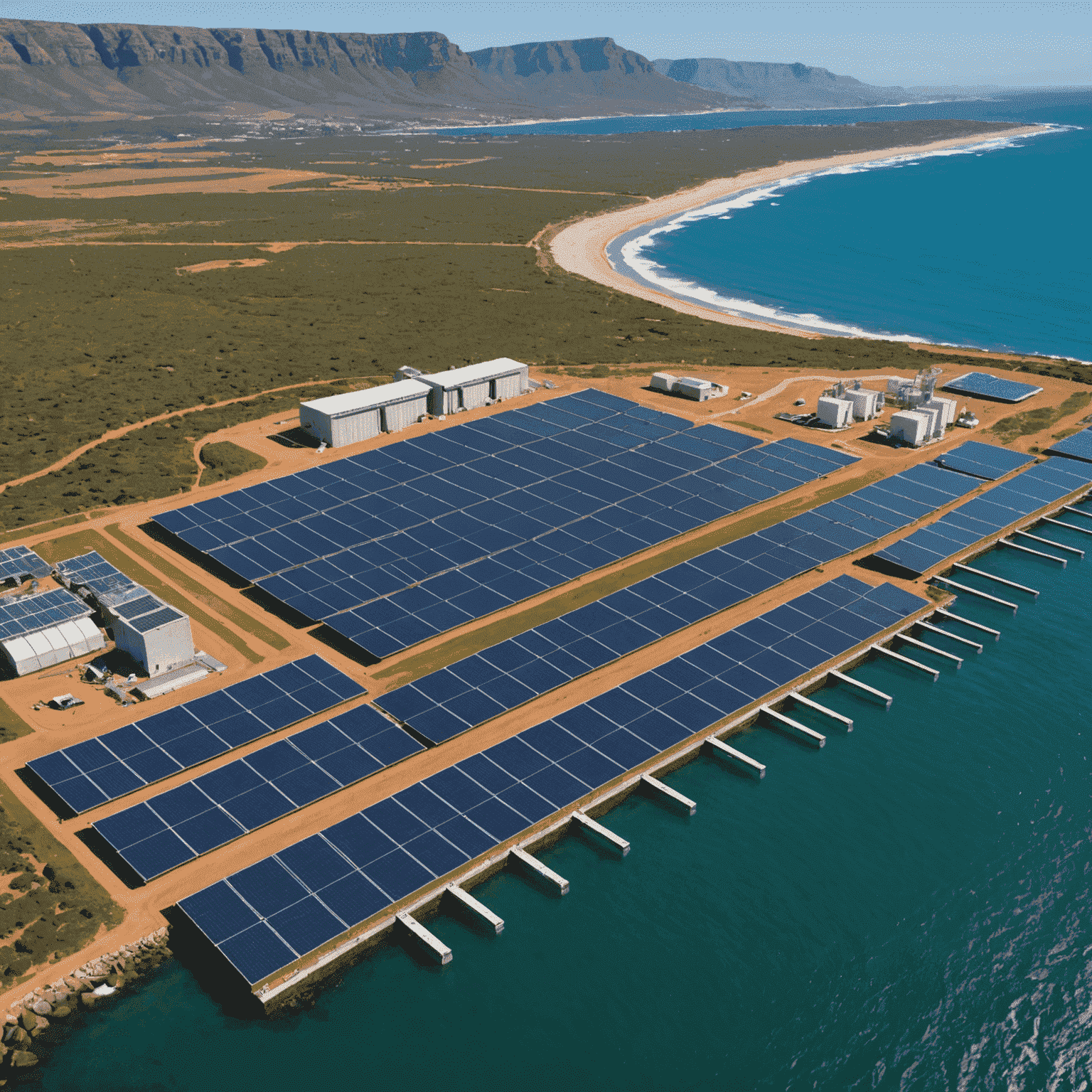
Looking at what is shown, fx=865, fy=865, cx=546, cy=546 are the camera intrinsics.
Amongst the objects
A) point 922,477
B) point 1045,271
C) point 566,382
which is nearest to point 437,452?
point 566,382

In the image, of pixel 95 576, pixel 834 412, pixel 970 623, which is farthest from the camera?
pixel 834 412

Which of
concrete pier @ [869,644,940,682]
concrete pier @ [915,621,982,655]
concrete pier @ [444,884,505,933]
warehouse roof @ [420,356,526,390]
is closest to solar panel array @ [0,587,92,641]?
concrete pier @ [444,884,505,933]

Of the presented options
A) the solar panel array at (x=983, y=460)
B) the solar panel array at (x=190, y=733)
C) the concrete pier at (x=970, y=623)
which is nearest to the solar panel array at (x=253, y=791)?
the solar panel array at (x=190, y=733)

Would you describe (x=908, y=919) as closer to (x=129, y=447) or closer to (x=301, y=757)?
(x=301, y=757)

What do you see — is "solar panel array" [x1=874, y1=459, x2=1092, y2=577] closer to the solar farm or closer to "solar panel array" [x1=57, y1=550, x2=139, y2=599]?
the solar farm

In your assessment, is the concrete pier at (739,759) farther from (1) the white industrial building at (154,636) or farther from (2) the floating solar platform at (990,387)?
(2) the floating solar platform at (990,387)

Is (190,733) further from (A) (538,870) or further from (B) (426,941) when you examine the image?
(A) (538,870)

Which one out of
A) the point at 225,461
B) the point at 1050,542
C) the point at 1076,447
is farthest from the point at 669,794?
the point at 1076,447
